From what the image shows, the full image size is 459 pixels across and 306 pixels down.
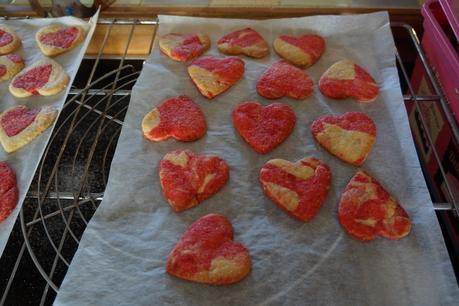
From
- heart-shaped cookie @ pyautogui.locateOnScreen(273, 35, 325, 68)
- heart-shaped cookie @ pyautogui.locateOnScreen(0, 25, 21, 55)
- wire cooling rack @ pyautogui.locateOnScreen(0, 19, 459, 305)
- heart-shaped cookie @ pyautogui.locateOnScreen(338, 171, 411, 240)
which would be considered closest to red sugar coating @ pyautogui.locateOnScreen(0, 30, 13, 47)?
heart-shaped cookie @ pyautogui.locateOnScreen(0, 25, 21, 55)

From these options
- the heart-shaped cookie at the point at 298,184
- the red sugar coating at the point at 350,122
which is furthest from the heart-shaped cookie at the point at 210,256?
the red sugar coating at the point at 350,122

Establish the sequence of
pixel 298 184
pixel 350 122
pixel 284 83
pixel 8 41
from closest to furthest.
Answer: pixel 298 184
pixel 350 122
pixel 284 83
pixel 8 41

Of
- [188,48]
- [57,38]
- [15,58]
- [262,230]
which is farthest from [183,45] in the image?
[262,230]

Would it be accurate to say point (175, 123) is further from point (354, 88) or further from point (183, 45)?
point (354, 88)

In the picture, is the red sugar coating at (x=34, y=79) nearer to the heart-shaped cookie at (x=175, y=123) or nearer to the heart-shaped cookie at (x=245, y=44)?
the heart-shaped cookie at (x=175, y=123)

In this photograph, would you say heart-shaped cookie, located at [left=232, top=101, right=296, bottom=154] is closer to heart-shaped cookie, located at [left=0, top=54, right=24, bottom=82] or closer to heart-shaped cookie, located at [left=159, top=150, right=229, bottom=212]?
heart-shaped cookie, located at [left=159, top=150, right=229, bottom=212]

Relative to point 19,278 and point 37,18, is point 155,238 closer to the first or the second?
point 19,278
